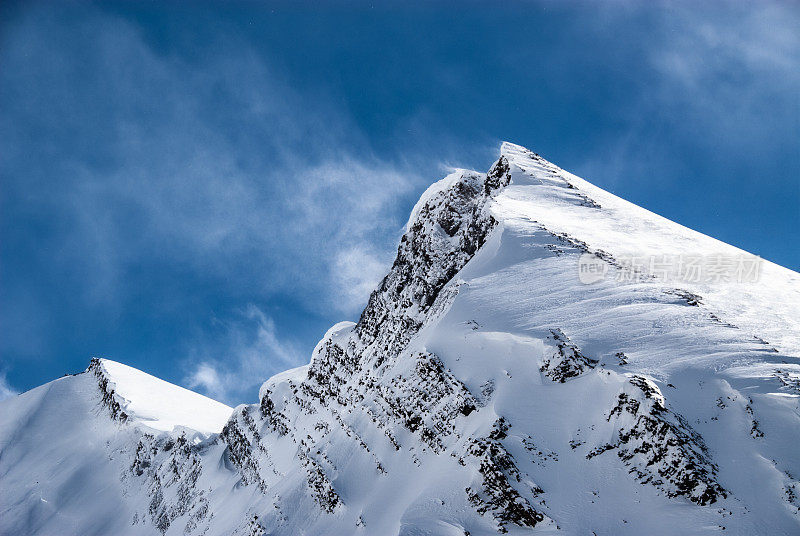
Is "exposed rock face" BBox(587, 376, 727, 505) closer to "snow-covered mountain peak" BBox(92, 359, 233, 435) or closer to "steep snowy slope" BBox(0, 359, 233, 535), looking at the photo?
"steep snowy slope" BBox(0, 359, 233, 535)

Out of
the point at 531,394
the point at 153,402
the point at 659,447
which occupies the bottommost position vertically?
the point at 659,447

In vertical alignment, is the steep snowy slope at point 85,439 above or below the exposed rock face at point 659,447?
above

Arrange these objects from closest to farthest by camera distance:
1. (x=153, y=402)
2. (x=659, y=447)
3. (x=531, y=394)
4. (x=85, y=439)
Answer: (x=659, y=447) < (x=531, y=394) < (x=85, y=439) < (x=153, y=402)

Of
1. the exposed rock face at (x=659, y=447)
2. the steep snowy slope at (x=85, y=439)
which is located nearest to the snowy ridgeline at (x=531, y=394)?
the exposed rock face at (x=659, y=447)

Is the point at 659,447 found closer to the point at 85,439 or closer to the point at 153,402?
the point at 85,439

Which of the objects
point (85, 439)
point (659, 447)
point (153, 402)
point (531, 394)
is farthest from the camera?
point (153, 402)

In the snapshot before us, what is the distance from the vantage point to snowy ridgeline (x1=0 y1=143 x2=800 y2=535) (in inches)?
1155

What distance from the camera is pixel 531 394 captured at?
37.8 m

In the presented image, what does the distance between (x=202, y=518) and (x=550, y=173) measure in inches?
2659

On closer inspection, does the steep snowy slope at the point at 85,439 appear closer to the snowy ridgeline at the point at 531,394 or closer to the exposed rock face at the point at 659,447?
the snowy ridgeline at the point at 531,394

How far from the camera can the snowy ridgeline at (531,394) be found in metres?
29.3

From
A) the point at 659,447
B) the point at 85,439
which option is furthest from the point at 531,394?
the point at 85,439

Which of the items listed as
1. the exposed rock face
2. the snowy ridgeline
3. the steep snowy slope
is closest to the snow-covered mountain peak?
the steep snowy slope

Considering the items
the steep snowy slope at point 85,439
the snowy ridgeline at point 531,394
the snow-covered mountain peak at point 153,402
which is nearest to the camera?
the snowy ridgeline at point 531,394
